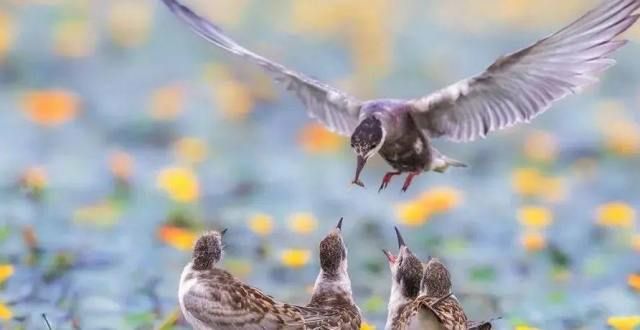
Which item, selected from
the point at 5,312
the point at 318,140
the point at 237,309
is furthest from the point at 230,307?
the point at 318,140

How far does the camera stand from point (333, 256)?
436 cm

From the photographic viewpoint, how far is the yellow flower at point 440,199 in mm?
6145

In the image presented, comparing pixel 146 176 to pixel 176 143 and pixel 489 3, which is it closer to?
pixel 176 143

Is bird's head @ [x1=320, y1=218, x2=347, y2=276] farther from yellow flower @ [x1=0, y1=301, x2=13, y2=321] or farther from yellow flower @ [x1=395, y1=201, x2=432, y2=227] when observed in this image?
yellow flower @ [x1=395, y1=201, x2=432, y2=227]

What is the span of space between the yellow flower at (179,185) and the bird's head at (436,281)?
2.04m

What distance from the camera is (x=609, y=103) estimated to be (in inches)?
306

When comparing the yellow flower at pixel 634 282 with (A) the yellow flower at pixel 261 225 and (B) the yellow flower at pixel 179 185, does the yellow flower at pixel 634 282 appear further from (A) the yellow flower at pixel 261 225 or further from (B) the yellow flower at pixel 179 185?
(B) the yellow flower at pixel 179 185

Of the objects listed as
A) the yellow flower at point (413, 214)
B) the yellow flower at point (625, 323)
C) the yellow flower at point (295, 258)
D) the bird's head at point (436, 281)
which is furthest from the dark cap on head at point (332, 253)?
the yellow flower at point (413, 214)

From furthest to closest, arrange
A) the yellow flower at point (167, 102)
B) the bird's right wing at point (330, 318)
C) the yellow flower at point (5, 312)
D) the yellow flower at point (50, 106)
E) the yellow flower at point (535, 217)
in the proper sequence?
the yellow flower at point (167, 102) < the yellow flower at point (50, 106) < the yellow flower at point (535, 217) < the yellow flower at point (5, 312) < the bird's right wing at point (330, 318)

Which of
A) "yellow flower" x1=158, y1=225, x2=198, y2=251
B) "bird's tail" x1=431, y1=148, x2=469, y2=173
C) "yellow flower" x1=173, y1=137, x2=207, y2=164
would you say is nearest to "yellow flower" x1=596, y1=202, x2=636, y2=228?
"bird's tail" x1=431, y1=148, x2=469, y2=173

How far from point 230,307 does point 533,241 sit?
2007mm

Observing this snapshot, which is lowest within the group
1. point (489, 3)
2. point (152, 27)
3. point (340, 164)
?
point (340, 164)

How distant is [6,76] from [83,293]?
117 inches

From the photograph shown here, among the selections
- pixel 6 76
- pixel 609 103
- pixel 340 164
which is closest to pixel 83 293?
pixel 340 164
